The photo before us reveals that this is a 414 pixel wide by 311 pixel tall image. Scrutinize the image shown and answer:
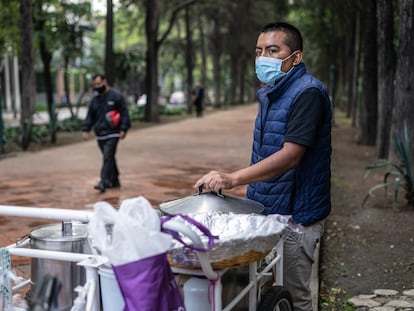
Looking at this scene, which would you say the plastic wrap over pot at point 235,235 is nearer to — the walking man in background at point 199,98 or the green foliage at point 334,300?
the green foliage at point 334,300

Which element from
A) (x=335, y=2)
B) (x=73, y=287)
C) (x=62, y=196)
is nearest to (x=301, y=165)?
(x=73, y=287)

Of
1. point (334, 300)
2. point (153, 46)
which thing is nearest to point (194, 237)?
point (334, 300)

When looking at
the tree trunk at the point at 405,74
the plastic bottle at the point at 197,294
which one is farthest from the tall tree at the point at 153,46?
the plastic bottle at the point at 197,294

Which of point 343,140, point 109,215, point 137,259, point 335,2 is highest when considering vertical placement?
point 335,2

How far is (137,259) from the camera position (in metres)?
2.47

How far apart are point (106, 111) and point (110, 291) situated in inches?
282

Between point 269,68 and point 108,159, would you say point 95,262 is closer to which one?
point 269,68

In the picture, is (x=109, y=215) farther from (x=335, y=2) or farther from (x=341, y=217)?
(x=335, y=2)

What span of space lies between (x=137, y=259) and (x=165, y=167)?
1026cm

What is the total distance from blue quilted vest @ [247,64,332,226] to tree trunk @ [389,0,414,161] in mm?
6339

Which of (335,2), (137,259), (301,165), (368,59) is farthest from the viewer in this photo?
(335,2)

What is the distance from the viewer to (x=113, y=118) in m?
9.66

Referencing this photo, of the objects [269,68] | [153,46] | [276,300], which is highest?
[153,46]

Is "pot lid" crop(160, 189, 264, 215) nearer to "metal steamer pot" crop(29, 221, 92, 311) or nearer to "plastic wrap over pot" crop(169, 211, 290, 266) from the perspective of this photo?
"plastic wrap over pot" crop(169, 211, 290, 266)
